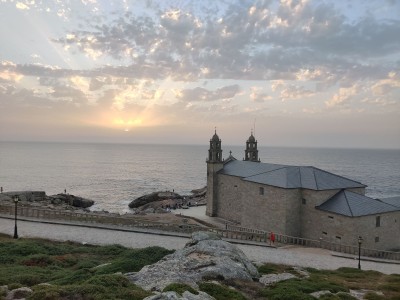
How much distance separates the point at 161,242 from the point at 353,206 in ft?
56.6

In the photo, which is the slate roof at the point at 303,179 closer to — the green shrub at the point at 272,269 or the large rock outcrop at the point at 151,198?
the green shrub at the point at 272,269

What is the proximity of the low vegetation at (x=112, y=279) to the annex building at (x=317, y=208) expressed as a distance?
944 cm

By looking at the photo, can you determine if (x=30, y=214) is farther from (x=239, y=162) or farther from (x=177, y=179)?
(x=177, y=179)

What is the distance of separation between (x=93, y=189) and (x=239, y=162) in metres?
59.4

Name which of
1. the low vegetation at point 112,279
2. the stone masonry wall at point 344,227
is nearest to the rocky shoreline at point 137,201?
the stone masonry wall at point 344,227

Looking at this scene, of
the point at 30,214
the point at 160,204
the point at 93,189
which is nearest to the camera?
the point at 30,214

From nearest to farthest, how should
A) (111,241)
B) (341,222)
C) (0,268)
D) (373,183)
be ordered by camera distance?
1. (0,268)
2. (111,241)
3. (341,222)
4. (373,183)

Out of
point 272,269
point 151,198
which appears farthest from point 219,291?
point 151,198

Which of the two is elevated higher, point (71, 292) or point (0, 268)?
point (71, 292)

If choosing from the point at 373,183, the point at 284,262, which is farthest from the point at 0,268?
the point at 373,183

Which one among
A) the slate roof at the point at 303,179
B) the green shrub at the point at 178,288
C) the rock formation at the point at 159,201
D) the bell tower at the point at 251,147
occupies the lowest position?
the rock formation at the point at 159,201

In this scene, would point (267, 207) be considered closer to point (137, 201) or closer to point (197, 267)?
point (197, 267)

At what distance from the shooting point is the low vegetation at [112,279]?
38.8 ft

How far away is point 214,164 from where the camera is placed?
49844 mm
